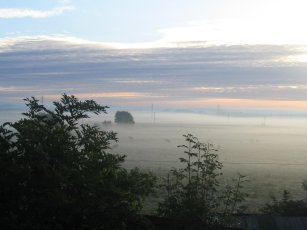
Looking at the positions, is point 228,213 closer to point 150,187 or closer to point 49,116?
point 150,187

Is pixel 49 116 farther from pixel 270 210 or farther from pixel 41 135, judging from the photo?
pixel 270 210

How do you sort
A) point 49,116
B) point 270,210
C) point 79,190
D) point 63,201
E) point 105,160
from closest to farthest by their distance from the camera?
1. point 63,201
2. point 79,190
3. point 105,160
4. point 49,116
5. point 270,210

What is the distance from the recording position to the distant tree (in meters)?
8.35

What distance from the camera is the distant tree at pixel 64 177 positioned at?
8352 mm

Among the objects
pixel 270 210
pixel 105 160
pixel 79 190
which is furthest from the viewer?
pixel 270 210

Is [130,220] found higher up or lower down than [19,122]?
lower down

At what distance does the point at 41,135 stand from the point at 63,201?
165 cm

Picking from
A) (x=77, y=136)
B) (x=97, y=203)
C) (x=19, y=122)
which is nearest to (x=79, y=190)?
(x=97, y=203)

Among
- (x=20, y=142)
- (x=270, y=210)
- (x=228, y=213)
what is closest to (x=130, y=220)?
(x=20, y=142)

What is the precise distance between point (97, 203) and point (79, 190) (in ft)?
1.77

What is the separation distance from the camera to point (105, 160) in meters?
9.57

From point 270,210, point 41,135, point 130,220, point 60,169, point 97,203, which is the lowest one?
point 270,210

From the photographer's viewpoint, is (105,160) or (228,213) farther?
(228,213)

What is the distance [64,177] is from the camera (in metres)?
8.32
